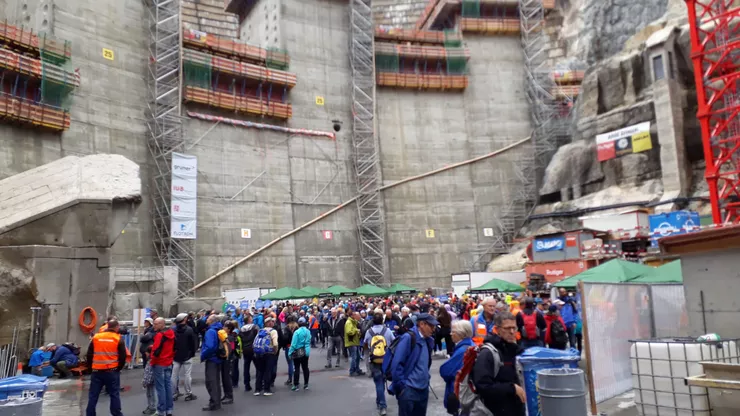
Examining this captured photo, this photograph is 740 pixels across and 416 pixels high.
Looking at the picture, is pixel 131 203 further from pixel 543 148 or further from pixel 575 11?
pixel 575 11

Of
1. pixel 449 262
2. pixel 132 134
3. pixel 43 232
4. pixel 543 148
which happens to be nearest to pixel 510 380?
pixel 43 232

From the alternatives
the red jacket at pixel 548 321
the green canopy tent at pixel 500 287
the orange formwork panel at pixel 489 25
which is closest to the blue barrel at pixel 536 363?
the red jacket at pixel 548 321

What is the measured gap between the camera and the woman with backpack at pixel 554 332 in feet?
32.1

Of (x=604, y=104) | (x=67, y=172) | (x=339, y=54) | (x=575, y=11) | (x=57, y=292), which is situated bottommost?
(x=57, y=292)

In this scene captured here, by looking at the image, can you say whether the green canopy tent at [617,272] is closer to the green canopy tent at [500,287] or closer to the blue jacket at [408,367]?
the blue jacket at [408,367]

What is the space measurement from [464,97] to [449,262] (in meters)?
12.1

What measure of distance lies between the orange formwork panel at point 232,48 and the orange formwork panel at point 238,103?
8.53 ft

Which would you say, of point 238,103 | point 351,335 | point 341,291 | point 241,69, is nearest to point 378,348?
point 351,335

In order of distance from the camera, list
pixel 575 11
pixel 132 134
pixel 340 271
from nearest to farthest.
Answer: pixel 132 134
pixel 340 271
pixel 575 11

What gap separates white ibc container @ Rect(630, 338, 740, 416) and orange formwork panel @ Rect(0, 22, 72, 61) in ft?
91.3

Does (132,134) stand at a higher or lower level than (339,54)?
lower

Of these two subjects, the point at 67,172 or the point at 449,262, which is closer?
the point at 67,172

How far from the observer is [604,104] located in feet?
125

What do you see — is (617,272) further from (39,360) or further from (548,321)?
(39,360)
